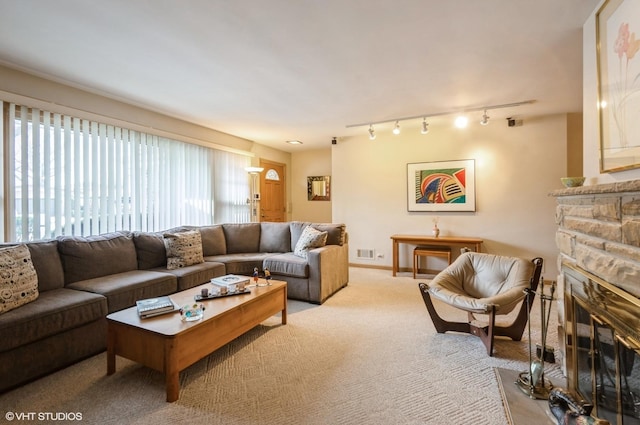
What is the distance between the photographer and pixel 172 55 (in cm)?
238

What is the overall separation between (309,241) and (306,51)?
224cm

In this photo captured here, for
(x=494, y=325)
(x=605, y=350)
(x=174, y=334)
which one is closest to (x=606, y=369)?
(x=605, y=350)

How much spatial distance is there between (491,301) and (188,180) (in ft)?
13.6

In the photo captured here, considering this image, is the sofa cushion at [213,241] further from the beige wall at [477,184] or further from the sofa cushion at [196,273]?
the beige wall at [477,184]

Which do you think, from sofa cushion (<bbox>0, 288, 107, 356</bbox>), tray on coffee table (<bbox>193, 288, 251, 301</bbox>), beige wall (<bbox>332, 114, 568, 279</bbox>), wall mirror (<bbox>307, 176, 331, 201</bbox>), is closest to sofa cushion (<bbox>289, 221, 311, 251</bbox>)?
beige wall (<bbox>332, 114, 568, 279</bbox>)

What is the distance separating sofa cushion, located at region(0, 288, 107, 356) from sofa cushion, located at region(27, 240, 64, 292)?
9 centimetres

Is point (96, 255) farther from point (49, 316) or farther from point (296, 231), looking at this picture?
point (296, 231)

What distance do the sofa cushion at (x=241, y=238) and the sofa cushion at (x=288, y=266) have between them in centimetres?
75

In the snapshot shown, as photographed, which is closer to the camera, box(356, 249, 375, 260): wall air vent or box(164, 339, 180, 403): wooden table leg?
box(164, 339, 180, 403): wooden table leg

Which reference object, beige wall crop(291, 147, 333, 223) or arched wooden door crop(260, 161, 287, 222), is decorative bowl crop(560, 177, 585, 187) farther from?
arched wooden door crop(260, 161, 287, 222)

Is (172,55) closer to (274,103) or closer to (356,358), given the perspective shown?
(274,103)

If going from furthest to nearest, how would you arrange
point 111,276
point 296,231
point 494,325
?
1. point 296,231
2. point 111,276
3. point 494,325

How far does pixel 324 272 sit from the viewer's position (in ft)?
11.2

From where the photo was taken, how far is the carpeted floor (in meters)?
1.59
